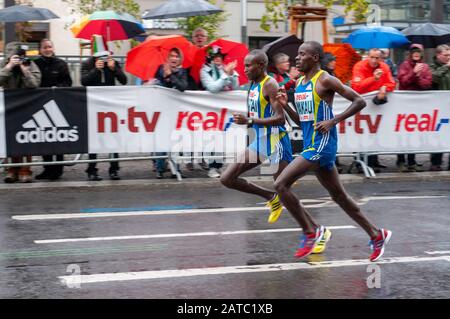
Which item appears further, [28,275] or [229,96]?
[229,96]

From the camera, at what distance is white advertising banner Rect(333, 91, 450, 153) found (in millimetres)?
13180

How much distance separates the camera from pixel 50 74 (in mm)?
12641

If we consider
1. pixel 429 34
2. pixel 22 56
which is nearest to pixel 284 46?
pixel 429 34

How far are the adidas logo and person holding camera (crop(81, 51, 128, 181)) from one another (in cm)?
77

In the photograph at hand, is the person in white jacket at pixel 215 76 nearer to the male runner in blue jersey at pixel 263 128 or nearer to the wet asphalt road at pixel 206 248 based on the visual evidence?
the wet asphalt road at pixel 206 248

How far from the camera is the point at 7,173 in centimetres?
1245

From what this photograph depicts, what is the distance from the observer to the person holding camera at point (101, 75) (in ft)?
41.4

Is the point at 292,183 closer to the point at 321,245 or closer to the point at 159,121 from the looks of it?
the point at 321,245

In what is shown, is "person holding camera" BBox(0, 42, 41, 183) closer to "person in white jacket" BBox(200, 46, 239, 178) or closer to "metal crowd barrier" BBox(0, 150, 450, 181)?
"metal crowd barrier" BBox(0, 150, 450, 181)

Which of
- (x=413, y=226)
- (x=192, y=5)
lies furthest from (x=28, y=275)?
(x=192, y=5)

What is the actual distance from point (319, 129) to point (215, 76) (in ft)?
19.3

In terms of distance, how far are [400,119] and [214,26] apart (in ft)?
38.5
